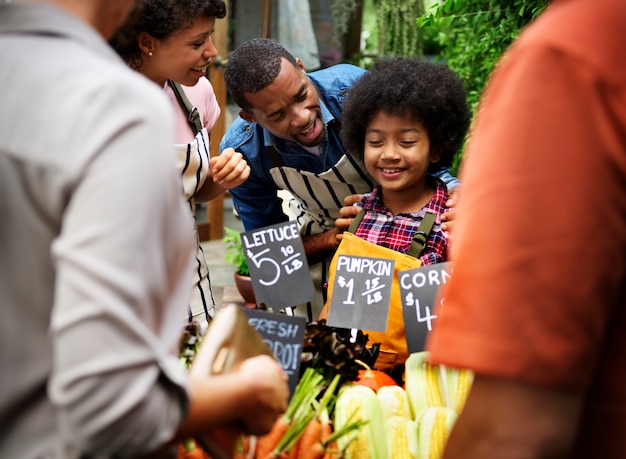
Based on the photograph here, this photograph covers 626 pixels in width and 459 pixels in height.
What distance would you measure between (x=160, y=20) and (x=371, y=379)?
1.44 meters

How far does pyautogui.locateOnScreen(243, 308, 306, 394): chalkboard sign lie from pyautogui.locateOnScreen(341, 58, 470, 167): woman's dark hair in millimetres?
1145

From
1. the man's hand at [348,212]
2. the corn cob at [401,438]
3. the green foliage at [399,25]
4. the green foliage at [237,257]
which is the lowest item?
the green foliage at [237,257]

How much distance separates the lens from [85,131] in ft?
2.86

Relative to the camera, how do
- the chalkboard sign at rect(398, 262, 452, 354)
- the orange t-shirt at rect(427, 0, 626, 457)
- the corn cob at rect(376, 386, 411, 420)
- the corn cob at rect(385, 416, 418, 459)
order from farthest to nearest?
the chalkboard sign at rect(398, 262, 452, 354) < the corn cob at rect(376, 386, 411, 420) < the corn cob at rect(385, 416, 418, 459) < the orange t-shirt at rect(427, 0, 626, 457)

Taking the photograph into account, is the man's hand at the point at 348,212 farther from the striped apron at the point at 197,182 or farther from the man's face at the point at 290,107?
the striped apron at the point at 197,182

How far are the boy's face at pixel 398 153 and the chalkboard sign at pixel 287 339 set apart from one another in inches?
38.8

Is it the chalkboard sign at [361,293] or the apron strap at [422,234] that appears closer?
the chalkboard sign at [361,293]

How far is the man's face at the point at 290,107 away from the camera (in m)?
2.79

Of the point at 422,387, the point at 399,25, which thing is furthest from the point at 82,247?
the point at 399,25

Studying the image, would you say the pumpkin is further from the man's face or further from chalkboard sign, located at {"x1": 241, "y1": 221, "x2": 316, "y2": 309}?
the man's face

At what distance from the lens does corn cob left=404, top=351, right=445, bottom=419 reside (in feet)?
5.96

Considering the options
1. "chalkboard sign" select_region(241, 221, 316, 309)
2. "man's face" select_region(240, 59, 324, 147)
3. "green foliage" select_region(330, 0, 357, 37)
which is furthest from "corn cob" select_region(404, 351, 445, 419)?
"green foliage" select_region(330, 0, 357, 37)

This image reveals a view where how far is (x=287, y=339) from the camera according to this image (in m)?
1.72

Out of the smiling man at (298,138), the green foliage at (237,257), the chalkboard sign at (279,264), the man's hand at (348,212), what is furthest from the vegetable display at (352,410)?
the green foliage at (237,257)
